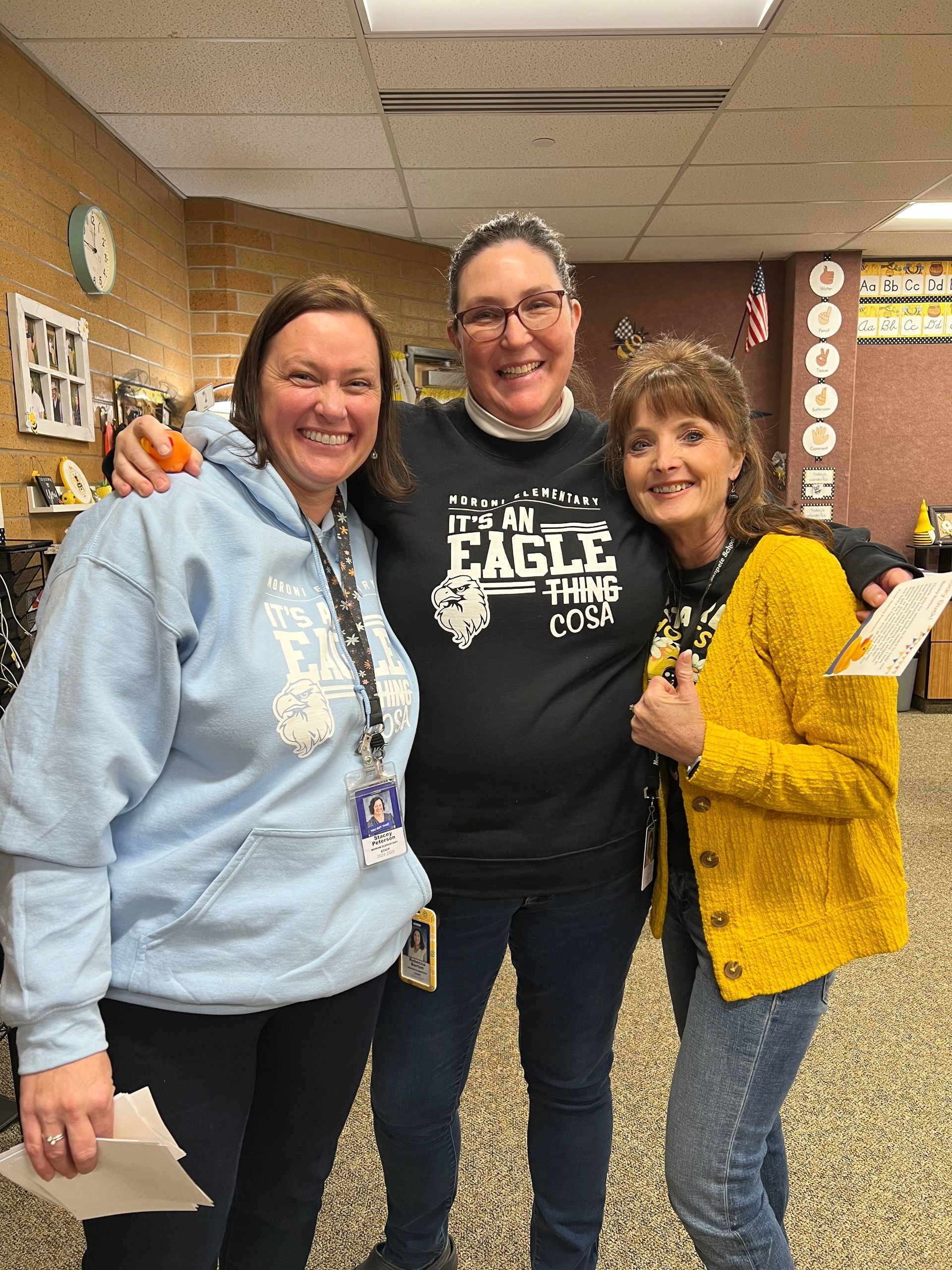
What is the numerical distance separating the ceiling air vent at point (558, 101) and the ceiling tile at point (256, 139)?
8.4 inches

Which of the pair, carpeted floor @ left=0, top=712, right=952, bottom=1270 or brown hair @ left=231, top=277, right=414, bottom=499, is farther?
carpeted floor @ left=0, top=712, right=952, bottom=1270

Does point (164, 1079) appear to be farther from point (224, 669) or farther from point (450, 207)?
point (450, 207)

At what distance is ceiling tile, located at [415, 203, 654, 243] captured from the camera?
4848mm

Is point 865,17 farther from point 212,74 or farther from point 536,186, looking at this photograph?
point 212,74

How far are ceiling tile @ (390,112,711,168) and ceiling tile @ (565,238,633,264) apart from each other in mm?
1329

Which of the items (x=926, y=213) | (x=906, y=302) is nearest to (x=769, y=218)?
(x=926, y=213)

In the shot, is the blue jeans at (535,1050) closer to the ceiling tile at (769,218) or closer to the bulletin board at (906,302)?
the ceiling tile at (769,218)

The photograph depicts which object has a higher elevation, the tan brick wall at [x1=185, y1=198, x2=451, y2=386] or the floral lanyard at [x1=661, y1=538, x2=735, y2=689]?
the tan brick wall at [x1=185, y1=198, x2=451, y2=386]

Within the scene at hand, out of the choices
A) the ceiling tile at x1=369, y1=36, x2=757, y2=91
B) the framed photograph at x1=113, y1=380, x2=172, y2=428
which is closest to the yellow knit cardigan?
the ceiling tile at x1=369, y1=36, x2=757, y2=91

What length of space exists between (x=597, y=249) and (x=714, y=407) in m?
5.04

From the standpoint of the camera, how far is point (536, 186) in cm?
446

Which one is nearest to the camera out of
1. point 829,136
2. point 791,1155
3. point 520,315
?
point 520,315

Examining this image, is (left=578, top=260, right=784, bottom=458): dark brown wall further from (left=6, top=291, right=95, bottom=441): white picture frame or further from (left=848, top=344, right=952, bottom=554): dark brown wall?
(left=6, top=291, right=95, bottom=441): white picture frame

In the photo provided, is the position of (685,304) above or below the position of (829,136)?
below
